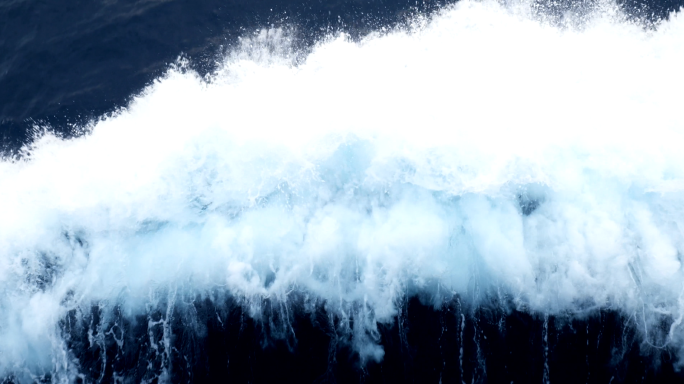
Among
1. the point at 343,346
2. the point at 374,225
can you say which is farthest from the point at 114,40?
the point at 343,346

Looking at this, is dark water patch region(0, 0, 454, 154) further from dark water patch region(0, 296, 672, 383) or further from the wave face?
dark water patch region(0, 296, 672, 383)

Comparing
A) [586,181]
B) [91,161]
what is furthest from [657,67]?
[91,161]

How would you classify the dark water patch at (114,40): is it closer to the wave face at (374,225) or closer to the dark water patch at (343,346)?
the wave face at (374,225)

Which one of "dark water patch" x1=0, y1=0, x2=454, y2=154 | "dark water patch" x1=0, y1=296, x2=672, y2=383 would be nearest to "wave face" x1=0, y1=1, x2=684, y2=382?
"dark water patch" x1=0, y1=296, x2=672, y2=383

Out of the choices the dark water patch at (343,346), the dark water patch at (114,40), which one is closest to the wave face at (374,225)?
the dark water patch at (343,346)

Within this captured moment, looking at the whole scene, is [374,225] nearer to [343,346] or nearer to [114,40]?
[343,346]

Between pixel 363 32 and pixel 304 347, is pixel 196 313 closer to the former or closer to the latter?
pixel 304 347

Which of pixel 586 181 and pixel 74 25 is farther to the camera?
pixel 74 25

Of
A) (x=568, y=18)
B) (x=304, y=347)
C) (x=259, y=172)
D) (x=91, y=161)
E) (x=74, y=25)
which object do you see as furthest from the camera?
(x=74, y=25)

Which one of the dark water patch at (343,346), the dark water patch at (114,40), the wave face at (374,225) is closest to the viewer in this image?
the dark water patch at (343,346)
